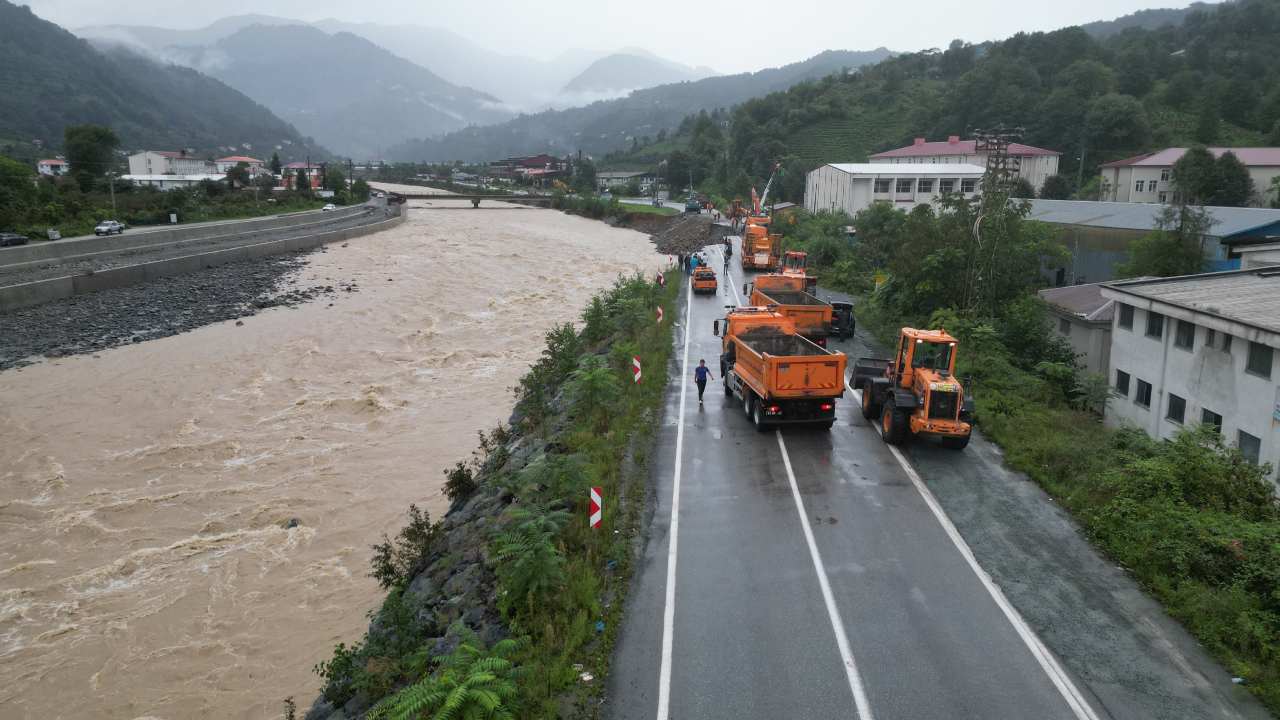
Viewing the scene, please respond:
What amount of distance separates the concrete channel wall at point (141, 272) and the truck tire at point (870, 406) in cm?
3529

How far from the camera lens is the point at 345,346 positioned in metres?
32.0

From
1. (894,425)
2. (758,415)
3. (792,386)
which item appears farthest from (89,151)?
(894,425)

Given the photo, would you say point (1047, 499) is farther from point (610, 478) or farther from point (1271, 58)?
point (1271, 58)

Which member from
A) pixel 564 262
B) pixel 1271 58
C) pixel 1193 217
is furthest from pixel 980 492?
pixel 1271 58

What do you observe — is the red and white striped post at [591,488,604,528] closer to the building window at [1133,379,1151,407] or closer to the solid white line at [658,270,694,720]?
the solid white line at [658,270,694,720]

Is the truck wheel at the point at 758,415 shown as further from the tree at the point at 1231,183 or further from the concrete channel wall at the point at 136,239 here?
the tree at the point at 1231,183

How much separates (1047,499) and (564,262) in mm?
49370

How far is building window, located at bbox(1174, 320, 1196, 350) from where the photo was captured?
17561 millimetres

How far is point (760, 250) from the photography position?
1972 inches

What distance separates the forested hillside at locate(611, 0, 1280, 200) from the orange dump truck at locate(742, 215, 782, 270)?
5010 cm

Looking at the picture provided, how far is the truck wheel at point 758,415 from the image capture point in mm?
17688

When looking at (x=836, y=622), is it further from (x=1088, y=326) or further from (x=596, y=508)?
(x=1088, y=326)

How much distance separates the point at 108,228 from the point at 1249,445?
60.3 metres

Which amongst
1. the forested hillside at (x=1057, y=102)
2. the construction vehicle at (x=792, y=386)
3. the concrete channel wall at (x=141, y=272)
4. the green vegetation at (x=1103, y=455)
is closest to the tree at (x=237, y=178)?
the concrete channel wall at (x=141, y=272)
